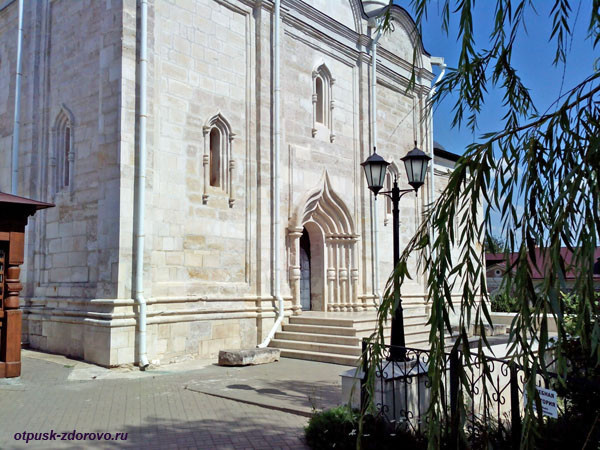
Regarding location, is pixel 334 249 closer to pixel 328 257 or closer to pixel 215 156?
pixel 328 257

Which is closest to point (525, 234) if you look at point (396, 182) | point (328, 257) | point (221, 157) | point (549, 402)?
point (549, 402)

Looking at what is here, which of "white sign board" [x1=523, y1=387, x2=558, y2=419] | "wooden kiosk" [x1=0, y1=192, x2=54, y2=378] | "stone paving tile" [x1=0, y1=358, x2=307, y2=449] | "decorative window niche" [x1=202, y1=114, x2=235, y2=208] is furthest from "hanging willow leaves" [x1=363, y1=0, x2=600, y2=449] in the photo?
"decorative window niche" [x1=202, y1=114, x2=235, y2=208]

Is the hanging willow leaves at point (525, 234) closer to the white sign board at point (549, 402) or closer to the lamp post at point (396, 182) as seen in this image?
the white sign board at point (549, 402)

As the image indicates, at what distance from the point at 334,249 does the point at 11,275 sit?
926 centimetres

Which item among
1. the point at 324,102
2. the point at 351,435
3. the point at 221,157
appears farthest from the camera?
the point at 324,102

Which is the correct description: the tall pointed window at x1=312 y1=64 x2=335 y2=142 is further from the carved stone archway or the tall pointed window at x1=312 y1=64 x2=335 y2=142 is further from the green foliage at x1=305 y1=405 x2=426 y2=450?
the green foliage at x1=305 y1=405 x2=426 y2=450

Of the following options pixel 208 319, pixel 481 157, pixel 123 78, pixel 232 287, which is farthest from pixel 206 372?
pixel 481 157

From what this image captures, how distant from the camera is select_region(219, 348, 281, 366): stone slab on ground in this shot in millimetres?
11195

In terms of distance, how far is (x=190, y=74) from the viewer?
12.8m

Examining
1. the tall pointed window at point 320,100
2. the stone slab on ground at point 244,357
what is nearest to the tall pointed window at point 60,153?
the stone slab on ground at point 244,357

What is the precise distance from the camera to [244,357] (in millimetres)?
11227

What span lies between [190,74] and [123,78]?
1832 millimetres

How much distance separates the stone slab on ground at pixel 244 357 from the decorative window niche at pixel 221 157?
3.68 m

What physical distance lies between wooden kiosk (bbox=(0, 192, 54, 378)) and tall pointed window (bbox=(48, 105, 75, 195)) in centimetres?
370
